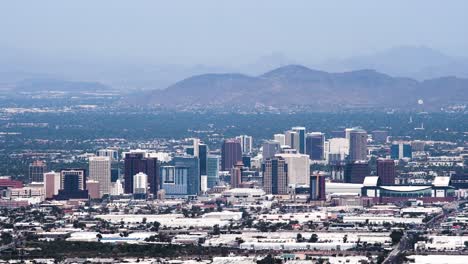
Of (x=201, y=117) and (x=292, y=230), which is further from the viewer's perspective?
(x=201, y=117)

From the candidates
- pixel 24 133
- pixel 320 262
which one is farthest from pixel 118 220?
pixel 24 133

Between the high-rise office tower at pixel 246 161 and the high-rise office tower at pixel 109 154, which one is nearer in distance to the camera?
the high-rise office tower at pixel 246 161

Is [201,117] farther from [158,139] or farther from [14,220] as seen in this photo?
[14,220]

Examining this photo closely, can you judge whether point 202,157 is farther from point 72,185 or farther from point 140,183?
point 72,185

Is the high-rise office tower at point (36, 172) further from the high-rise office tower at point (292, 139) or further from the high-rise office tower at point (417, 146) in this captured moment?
the high-rise office tower at point (417, 146)

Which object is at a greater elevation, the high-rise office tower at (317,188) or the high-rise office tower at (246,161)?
the high-rise office tower at (246,161)

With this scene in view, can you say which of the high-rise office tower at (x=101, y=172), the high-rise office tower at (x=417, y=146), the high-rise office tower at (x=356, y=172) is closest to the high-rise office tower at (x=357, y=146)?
the high-rise office tower at (x=417, y=146)

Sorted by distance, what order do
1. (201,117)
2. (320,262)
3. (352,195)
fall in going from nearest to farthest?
(320,262)
(352,195)
(201,117)
